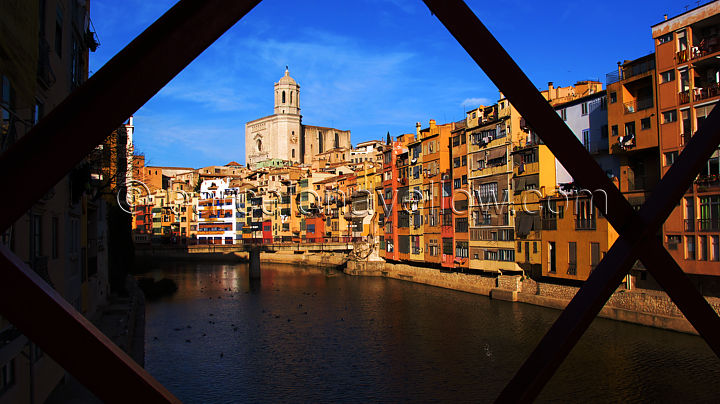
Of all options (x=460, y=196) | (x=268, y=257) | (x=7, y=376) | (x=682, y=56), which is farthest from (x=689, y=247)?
(x=268, y=257)

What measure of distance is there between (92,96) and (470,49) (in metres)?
0.85

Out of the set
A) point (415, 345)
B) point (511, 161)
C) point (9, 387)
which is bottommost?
point (415, 345)

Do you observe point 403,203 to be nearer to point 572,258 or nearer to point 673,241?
point 572,258

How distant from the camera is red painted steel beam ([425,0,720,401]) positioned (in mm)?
1327

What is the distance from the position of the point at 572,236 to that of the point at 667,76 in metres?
8.01

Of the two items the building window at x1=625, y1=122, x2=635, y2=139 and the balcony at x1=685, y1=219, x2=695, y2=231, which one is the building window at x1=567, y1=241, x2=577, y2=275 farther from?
the balcony at x1=685, y1=219, x2=695, y2=231

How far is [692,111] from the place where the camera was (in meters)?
20.8

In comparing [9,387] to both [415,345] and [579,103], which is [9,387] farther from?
[579,103]

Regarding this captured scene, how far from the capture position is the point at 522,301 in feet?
93.7

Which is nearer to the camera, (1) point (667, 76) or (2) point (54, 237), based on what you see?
(2) point (54, 237)

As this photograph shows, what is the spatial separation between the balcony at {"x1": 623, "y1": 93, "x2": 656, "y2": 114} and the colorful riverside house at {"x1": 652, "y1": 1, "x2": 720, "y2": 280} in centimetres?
151

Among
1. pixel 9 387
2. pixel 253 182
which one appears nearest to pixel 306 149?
pixel 253 182

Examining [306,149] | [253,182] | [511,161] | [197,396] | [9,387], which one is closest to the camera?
[9,387]

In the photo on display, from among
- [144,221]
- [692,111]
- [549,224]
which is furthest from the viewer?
[144,221]
